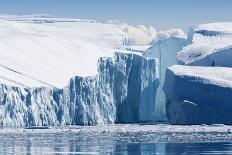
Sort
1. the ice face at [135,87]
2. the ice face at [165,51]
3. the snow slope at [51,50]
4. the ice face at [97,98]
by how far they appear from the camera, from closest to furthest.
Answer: the ice face at [97,98], the snow slope at [51,50], the ice face at [135,87], the ice face at [165,51]

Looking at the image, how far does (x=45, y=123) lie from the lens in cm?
3759

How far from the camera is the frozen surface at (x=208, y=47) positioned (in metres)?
43.6

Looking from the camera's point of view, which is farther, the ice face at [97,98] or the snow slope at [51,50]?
the snow slope at [51,50]

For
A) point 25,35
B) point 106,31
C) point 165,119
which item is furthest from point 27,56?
point 106,31

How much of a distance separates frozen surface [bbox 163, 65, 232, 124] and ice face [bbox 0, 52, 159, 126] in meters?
2.71

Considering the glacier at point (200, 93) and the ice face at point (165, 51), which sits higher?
the ice face at point (165, 51)

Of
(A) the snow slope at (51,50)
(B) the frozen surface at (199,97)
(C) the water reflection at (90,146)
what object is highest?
(A) the snow slope at (51,50)

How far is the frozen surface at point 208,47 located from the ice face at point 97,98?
1.53m

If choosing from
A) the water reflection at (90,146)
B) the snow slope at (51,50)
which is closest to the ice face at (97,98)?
the snow slope at (51,50)

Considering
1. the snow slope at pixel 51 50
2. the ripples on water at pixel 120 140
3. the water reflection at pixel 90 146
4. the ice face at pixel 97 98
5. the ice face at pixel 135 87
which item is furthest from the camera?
the ice face at pixel 135 87

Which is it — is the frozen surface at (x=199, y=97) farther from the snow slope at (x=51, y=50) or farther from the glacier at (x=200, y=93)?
→ the snow slope at (x=51, y=50)

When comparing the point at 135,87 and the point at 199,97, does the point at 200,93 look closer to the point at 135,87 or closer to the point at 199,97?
the point at 199,97

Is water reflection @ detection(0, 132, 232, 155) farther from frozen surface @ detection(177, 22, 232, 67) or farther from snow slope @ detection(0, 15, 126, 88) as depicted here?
frozen surface @ detection(177, 22, 232, 67)

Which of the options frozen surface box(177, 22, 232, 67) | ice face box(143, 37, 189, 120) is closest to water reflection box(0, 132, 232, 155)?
frozen surface box(177, 22, 232, 67)
